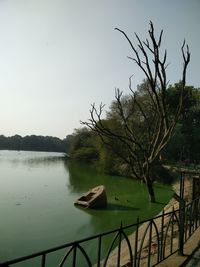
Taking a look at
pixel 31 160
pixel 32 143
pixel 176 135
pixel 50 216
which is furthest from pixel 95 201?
pixel 32 143

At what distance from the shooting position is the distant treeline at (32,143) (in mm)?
127625

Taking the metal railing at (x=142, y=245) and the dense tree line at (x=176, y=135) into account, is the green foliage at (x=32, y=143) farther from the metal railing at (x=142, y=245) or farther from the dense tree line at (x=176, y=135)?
the metal railing at (x=142, y=245)

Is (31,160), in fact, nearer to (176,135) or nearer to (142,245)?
(176,135)

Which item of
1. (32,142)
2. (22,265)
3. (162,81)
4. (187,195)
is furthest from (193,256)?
(32,142)

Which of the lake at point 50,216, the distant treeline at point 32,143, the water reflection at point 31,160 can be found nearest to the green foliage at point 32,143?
the distant treeline at point 32,143

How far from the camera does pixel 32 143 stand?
128 m

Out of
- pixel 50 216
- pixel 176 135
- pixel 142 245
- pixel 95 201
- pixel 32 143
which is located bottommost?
pixel 50 216

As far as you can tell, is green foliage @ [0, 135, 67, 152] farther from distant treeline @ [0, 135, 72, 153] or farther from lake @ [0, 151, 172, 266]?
lake @ [0, 151, 172, 266]

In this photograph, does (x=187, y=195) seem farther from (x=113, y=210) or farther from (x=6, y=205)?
(x=6, y=205)

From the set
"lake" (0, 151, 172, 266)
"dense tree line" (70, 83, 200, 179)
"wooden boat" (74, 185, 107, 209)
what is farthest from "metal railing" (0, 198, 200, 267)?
"dense tree line" (70, 83, 200, 179)

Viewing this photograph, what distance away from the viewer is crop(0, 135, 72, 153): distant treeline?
127625 millimetres

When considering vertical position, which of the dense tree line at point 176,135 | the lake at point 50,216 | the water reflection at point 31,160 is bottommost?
the lake at point 50,216

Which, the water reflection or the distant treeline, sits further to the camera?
the distant treeline

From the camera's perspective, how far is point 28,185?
24.2m
